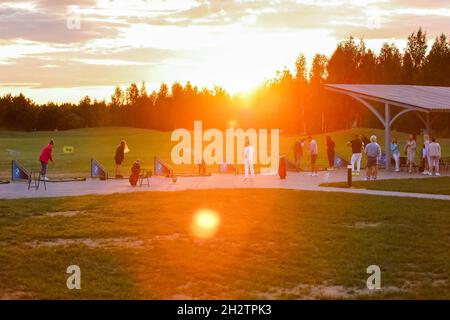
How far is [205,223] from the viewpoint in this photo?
14.8 meters

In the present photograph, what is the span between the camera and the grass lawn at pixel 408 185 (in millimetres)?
22030

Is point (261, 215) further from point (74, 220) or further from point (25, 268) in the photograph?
point (25, 268)

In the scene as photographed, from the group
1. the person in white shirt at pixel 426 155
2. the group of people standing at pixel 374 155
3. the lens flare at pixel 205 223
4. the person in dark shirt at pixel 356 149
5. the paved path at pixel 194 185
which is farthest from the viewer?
the person in white shirt at pixel 426 155

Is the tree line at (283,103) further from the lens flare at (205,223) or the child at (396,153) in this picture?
the lens flare at (205,223)

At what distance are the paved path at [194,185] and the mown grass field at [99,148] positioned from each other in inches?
241

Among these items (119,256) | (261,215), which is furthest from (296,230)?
(119,256)

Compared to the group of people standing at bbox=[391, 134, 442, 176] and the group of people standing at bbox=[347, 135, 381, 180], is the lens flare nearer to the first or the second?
the group of people standing at bbox=[347, 135, 381, 180]

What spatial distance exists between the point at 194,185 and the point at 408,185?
800cm

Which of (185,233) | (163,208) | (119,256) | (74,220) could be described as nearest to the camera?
(119,256)
